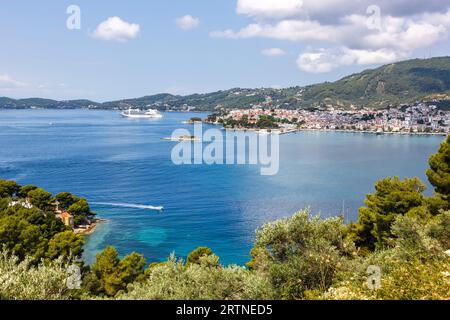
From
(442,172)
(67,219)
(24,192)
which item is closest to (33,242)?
(67,219)

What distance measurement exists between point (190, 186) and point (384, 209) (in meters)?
24.6

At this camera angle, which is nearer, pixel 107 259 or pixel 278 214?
pixel 107 259

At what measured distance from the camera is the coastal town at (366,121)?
9772cm

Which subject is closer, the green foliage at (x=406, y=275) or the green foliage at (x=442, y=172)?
the green foliage at (x=406, y=275)

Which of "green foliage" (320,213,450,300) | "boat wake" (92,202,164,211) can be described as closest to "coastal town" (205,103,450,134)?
"boat wake" (92,202,164,211)

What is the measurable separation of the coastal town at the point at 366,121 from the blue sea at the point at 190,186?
120ft

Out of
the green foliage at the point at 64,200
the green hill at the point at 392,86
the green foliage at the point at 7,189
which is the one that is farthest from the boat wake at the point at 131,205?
the green hill at the point at 392,86

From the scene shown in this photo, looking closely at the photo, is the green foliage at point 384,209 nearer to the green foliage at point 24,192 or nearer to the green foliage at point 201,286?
the green foliage at point 201,286

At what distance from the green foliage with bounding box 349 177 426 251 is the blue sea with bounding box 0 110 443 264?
16.7ft

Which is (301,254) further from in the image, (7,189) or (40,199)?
(7,189)

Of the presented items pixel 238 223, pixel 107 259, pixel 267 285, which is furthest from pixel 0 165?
pixel 267 285
